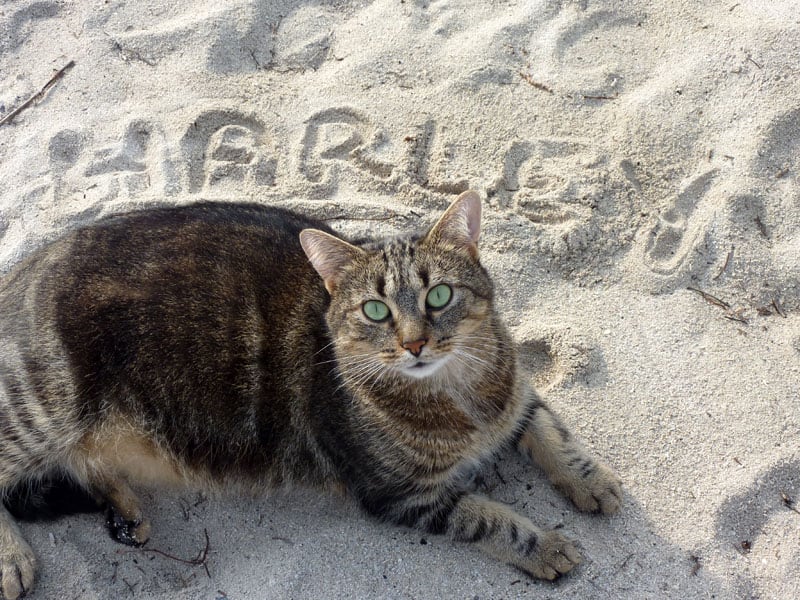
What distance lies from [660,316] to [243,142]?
2.58m

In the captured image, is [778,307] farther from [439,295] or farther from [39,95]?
[39,95]

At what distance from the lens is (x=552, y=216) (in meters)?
3.75

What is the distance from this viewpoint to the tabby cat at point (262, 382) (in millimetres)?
2770

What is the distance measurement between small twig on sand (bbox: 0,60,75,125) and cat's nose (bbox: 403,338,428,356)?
3.32 meters

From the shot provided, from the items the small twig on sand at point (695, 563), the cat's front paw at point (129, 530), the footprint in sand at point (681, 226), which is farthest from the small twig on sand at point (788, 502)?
the cat's front paw at point (129, 530)

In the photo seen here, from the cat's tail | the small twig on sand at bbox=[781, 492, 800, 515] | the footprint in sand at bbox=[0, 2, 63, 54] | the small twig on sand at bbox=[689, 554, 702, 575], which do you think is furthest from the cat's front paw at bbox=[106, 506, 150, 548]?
the footprint in sand at bbox=[0, 2, 63, 54]

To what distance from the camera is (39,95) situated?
4.46 meters

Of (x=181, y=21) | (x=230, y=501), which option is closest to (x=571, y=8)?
(x=181, y=21)

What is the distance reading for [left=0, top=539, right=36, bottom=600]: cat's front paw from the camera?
111 inches

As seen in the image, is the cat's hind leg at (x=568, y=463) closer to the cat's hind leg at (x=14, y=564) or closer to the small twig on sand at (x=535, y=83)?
the small twig on sand at (x=535, y=83)

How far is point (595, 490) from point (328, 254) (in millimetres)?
1492

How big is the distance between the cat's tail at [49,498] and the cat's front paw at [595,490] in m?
2.10

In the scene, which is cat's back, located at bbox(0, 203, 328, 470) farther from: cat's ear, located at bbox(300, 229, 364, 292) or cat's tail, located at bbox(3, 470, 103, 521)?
cat's tail, located at bbox(3, 470, 103, 521)

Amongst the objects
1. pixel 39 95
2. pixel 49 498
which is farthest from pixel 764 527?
pixel 39 95
